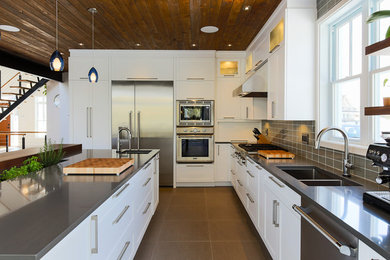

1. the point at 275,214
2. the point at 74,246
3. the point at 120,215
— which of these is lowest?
the point at 275,214

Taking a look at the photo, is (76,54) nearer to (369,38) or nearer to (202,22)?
(202,22)

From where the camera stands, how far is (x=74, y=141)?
491 cm

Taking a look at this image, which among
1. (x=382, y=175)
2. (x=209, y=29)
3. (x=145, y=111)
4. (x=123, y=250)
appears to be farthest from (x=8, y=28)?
(x=382, y=175)

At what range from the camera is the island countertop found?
0.84 meters

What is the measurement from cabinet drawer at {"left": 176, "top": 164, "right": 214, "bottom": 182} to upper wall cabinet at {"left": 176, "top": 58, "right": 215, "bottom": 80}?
1.69 metres

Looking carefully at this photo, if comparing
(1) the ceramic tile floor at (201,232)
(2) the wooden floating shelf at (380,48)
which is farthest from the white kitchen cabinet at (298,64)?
(1) the ceramic tile floor at (201,232)

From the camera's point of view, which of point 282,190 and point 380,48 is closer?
point 380,48

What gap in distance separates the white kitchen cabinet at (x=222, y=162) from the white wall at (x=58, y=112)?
4.88 metres

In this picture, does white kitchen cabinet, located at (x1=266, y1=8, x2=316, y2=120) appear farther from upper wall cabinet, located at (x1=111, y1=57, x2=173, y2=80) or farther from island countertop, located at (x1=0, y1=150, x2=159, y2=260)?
upper wall cabinet, located at (x1=111, y1=57, x2=173, y2=80)

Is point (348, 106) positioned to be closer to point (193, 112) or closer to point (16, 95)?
point (193, 112)

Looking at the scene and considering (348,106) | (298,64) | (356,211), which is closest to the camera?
(356,211)

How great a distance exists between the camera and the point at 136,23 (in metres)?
3.52

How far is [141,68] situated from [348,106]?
12.0ft

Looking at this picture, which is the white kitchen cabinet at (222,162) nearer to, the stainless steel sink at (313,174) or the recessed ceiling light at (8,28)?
the stainless steel sink at (313,174)
